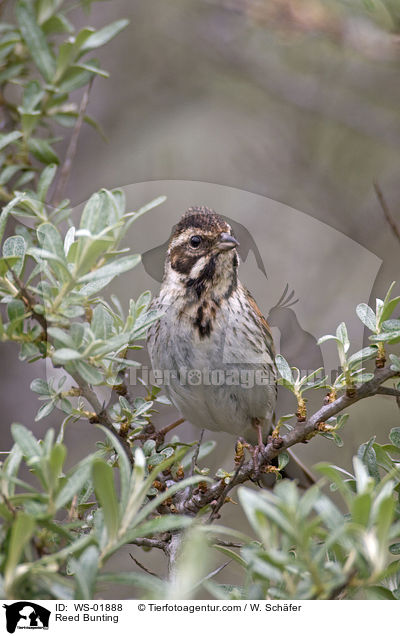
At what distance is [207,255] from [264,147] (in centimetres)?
262

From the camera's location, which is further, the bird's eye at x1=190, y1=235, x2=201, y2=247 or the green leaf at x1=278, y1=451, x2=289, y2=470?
the bird's eye at x1=190, y1=235, x2=201, y2=247

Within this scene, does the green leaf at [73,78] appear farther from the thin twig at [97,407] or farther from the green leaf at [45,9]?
the thin twig at [97,407]

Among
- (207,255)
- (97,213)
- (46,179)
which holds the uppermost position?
(46,179)

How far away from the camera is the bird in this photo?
358 cm

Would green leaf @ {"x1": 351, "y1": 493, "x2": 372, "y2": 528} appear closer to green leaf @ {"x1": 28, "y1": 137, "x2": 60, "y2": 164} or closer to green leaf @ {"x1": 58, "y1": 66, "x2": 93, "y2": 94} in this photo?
green leaf @ {"x1": 28, "y1": 137, "x2": 60, "y2": 164}

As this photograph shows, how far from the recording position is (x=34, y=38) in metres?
3.33

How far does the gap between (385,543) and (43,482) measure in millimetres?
789

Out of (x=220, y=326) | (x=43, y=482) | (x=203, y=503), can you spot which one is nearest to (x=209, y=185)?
(x=220, y=326)

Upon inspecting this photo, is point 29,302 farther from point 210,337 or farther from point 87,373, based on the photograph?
point 210,337

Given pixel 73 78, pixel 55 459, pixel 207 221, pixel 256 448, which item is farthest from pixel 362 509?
pixel 73 78

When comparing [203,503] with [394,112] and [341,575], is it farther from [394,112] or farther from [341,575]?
[394,112]

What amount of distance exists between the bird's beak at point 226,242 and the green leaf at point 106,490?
2065 mm

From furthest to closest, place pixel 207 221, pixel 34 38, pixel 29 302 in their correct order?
pixel 207 221, pixel 34 38, pixel 29 302

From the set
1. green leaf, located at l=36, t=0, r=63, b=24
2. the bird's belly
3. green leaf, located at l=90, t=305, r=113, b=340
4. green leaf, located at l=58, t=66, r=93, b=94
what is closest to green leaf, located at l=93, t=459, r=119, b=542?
green leaf, located at l=90, t=305, r=113, b=340
